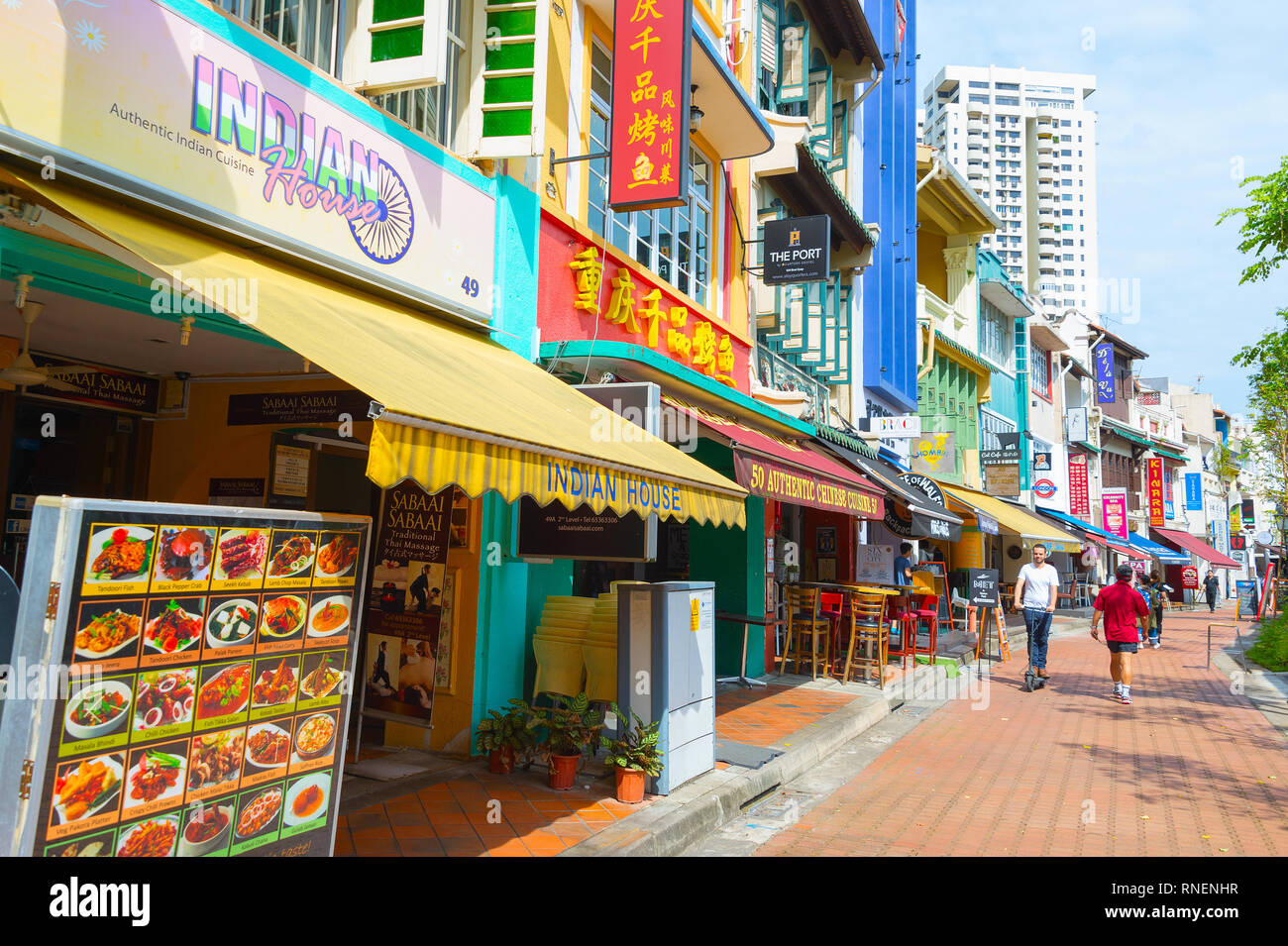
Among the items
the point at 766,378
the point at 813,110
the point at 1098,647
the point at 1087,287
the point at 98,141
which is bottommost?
the point at 1098,647

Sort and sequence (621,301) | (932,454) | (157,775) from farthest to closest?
(932,454)
(621,301)
(157,775)

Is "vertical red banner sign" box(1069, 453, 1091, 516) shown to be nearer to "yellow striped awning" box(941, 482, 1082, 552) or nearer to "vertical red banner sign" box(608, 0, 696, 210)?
"yellow striped awning" box(941, 482, 1082, 552)

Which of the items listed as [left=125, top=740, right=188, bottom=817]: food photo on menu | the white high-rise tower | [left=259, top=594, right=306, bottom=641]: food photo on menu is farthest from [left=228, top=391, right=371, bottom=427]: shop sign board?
the white high-rise tower

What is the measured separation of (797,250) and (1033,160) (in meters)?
117

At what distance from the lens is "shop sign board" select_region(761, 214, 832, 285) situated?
13016mm

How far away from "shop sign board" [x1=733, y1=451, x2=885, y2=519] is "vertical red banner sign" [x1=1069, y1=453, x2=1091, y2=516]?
100 ft

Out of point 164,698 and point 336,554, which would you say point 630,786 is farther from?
point 164,698

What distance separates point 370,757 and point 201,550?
3849 millimetres

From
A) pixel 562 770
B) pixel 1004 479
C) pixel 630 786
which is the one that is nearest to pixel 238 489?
pixel 562 770

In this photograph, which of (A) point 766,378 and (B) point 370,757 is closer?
(B) point 370,757

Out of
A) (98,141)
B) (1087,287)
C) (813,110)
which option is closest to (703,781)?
(98,141)

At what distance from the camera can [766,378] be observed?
1499 centimetres

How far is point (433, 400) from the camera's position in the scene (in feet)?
13.6

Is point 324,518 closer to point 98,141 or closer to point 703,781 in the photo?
point 98,141
